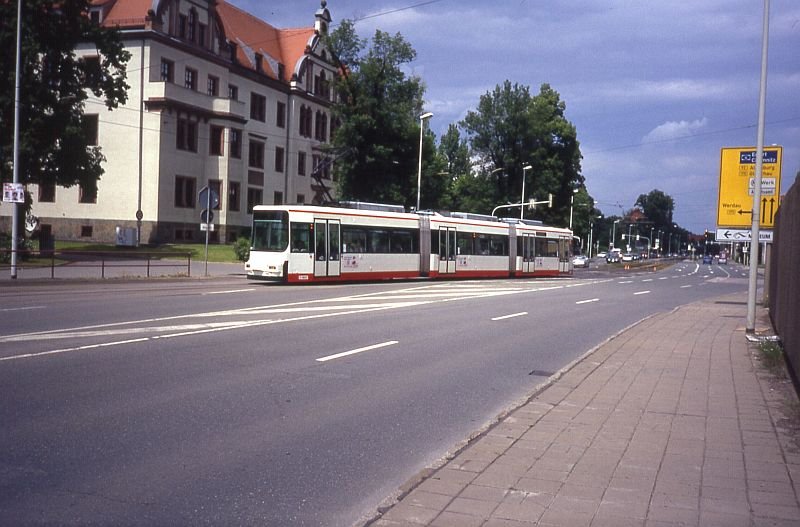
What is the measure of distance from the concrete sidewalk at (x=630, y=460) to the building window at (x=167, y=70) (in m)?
47.4

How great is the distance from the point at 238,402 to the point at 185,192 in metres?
48.5

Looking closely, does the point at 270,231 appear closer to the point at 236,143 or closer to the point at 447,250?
the point at 447,250

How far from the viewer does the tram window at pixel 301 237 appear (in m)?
29.2

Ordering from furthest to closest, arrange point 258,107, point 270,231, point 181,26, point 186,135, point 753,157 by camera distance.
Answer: point 258,107, point 181,26, point 186,135, point 270,231, point 753,157

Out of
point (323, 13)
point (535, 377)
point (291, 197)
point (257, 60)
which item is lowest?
point (535, 377)

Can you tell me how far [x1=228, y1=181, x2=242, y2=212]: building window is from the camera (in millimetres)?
58312

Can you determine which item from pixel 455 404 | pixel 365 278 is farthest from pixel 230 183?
pixel 455 404

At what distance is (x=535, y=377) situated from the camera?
449 inches

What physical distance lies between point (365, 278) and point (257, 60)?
1456 inches

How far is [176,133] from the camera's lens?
53.2 metres

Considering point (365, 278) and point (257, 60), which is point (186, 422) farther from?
point (257, 60)

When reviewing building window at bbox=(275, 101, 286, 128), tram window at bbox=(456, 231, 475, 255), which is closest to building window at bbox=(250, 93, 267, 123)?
building window at bbox=(275, 101, 286, 128)

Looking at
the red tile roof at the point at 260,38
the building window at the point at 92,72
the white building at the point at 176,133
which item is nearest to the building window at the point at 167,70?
the white building at the point at 176,133

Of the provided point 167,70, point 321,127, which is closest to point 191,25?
point 167,70
